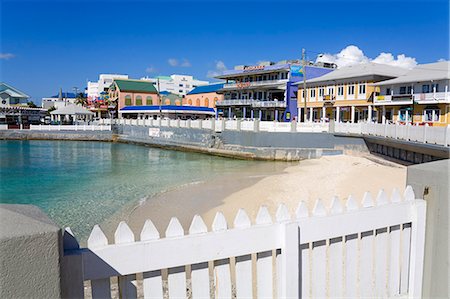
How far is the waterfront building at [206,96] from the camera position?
243 feet

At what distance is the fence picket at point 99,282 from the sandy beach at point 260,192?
30.0 ft

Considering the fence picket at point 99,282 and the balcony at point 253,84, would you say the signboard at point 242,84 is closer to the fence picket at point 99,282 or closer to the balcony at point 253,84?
the balcony at point 253,84

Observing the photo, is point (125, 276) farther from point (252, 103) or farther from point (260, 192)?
point (252, 103)

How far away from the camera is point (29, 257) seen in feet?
6.48

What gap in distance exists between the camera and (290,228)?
10.4 feet

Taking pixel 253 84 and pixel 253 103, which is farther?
pixel 253 84

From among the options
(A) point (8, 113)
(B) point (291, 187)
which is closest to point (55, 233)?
(B) point (291, 187)

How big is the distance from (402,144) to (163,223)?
14521mm

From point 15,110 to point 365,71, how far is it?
195 ft

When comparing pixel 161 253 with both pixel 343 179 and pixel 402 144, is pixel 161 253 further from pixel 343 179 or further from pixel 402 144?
pixel 402 144

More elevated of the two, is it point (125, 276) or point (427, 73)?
point (427, 73)

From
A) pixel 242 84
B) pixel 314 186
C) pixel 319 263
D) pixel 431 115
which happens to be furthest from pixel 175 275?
pixel 242 84

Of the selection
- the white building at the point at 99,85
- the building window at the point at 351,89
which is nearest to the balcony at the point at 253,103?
the building window at the point at 351,89

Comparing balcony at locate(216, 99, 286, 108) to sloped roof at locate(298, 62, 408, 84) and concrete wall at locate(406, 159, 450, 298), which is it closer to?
sloped roof at locate(298, 62, 408, 84)
